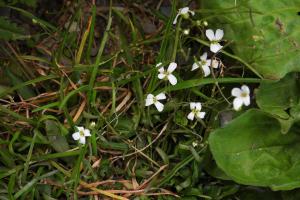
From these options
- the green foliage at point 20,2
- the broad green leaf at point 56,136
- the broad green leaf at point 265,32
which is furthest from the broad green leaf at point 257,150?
the green foliage at point 20,2

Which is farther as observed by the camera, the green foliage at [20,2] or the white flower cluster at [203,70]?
the green foliage at [20,2]

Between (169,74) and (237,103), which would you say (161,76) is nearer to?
(169,74)

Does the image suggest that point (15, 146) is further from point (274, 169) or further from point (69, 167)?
point (274, 169)

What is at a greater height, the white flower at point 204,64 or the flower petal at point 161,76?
the white flower at point 204,64

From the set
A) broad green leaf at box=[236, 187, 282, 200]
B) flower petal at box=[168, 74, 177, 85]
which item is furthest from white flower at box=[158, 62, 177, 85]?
broad green leaf at box=[236, 187, 282, 200]

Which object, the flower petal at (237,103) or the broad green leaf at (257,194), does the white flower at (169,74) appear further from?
the broad green leaf at (257,194)

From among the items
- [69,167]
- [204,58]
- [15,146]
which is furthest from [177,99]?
[15,146]

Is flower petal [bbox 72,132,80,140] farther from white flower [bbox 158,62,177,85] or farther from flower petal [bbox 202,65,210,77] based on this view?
flower petal [bbox 202,65,210,77]
